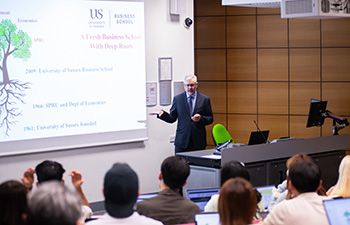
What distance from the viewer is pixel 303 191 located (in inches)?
143

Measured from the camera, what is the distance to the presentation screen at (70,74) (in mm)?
7270

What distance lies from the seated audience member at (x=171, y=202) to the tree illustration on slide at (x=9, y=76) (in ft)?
12.0

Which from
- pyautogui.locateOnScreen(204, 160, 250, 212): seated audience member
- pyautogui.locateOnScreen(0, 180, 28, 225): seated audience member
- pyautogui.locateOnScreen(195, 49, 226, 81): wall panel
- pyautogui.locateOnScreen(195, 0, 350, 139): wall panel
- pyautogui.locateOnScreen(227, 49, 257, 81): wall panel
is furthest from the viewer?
pyautogui.locateOnScreen(195, 49, 226, 81): wall panel

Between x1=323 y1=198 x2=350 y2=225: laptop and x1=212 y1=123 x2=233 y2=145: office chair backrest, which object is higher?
x1=323 y1=198 x2=350 y2=225: laptop

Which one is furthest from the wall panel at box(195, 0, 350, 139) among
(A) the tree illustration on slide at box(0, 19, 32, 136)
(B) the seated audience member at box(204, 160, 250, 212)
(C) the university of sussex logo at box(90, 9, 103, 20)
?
(B) the seated audience member at box(204, 160, 250, 212)

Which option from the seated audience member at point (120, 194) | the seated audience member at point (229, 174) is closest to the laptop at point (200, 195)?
the seated audience member at point (229, 174)

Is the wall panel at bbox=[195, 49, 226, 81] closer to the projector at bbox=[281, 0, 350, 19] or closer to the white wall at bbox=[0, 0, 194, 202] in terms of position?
the white wall at bbox=[0, 0, 194, 202]

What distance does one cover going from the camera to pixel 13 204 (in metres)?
2.51

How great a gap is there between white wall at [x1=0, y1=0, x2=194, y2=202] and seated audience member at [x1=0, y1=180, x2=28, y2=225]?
203 inches

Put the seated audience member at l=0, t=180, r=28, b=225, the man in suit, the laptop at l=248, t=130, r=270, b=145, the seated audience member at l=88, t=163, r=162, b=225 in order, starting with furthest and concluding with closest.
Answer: the man in suit < the laptop at l=248, t=130, r=270, b=145 < the seated audience member at l=88, t=163, r=162, b=225 < the seated audience member at l=0, t=180, r=28, b=225

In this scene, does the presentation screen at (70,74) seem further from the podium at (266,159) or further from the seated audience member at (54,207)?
the seated audience member at (54,207)

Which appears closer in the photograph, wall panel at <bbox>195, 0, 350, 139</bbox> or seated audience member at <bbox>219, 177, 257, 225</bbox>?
seated audience member at <bbox>219, 177, 257, 225</bbox>

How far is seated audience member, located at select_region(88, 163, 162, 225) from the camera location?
2879mm

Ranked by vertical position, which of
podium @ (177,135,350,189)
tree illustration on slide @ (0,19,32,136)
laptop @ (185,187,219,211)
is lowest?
podium @ (177,135,350,189)
